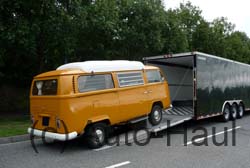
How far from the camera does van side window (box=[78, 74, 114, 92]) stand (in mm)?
7594

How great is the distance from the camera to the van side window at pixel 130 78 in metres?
8.69

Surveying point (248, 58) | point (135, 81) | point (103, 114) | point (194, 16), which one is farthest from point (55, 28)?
point (248, 58)

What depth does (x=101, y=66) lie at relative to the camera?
324 inches

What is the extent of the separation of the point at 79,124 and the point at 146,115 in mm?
2821

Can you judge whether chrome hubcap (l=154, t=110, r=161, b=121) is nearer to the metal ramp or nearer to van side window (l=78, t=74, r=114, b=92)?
the metal ramp

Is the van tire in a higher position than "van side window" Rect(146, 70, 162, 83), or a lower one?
lower

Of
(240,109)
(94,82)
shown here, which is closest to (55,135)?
(94,82)

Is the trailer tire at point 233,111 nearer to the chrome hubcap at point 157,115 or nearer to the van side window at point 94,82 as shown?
the chrome hubcap at point 157,115

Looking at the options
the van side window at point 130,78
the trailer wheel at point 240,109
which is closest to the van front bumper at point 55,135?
the van side window at point 130,78

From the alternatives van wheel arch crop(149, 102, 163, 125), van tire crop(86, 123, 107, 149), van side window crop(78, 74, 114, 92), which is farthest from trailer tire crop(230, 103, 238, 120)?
van tire crop(86, 123, 107, 149)

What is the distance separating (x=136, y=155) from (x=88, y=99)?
1959mm

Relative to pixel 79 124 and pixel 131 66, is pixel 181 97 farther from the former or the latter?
pixel 79 124

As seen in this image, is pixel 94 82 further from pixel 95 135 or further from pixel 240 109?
pixel 240 109

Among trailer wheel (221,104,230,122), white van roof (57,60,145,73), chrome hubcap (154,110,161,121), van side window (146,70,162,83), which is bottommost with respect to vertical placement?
trailer wheel (221,104,230,122)
